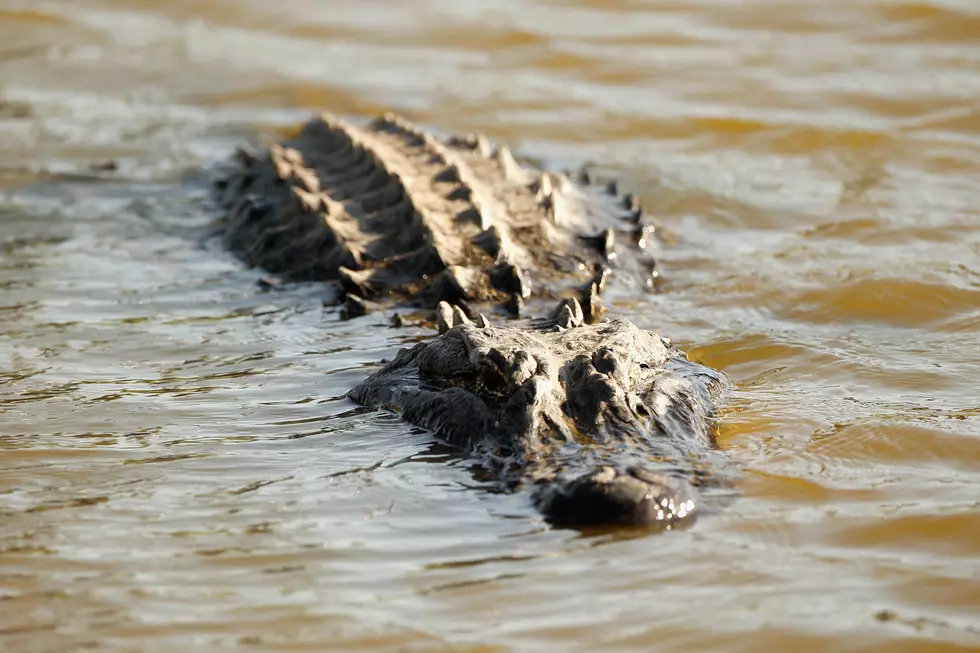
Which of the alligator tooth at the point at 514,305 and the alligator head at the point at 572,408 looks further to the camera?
the alligator tooth at the point at 514,305

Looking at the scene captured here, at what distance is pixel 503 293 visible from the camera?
605cm

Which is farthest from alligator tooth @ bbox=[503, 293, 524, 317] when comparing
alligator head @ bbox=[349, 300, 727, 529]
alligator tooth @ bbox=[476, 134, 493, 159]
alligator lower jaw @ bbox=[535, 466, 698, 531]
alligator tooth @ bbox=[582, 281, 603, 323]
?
alligator tooth @ bbox=[476, 134, 493, 159]

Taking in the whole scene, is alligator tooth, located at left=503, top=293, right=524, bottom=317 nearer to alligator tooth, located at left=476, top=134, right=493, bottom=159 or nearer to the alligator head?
the alligator head

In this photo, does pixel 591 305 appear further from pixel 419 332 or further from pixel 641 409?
pixel 641 409

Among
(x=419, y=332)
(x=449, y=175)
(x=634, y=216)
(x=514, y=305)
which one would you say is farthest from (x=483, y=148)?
(x=419, y=332)

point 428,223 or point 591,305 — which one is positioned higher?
point 428,223

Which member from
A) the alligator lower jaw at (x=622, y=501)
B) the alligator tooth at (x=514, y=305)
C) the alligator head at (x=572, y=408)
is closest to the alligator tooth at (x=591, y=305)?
the alligator tooth at (x=514, y=305)

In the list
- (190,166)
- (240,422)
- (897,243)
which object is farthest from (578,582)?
(190,166)

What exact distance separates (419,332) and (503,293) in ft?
1.70

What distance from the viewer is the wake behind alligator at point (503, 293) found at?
3.96 m

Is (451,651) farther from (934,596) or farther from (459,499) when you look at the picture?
(934,596)

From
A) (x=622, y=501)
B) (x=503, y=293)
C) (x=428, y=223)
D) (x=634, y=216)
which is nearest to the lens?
(x=622, y=501)

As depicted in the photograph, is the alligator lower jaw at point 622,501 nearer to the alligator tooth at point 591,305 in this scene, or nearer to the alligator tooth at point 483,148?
the alligator tooth at point 591,305

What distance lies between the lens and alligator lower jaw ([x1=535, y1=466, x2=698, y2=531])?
11.7ft
